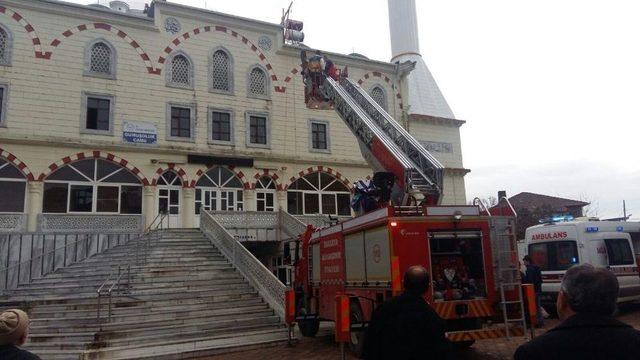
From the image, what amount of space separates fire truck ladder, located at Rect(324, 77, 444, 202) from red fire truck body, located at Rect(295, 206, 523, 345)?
5.40 feet

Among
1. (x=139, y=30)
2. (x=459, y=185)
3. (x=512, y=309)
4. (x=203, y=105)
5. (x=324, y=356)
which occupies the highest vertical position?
(x=139, y=30)

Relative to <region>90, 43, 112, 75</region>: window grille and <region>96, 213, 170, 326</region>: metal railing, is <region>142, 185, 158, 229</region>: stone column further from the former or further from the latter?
<region>90, 43, 112, 75</region>: window grille

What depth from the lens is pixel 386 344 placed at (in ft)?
13.4

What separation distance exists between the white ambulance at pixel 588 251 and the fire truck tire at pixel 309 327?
22.9ft

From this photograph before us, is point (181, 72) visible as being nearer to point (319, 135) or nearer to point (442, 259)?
point (319, 135)

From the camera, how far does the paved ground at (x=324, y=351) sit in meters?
10.2

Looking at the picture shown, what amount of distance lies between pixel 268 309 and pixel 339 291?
13.6ft

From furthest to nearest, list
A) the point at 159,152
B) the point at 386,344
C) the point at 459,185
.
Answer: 1. the point at 459,185
2. the point at 159,152
3. the point at 386,344

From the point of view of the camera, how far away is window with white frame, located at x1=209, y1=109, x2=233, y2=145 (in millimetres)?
25938

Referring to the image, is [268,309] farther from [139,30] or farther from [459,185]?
[459,185]

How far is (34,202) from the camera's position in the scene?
70.5 feet

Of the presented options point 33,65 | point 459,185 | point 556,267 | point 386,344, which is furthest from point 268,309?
point 459,185

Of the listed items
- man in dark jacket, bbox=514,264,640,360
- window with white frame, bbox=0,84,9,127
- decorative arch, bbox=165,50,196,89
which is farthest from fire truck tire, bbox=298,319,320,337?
window with white frame, bbox=0,84,9,127

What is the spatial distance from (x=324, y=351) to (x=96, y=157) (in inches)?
649
